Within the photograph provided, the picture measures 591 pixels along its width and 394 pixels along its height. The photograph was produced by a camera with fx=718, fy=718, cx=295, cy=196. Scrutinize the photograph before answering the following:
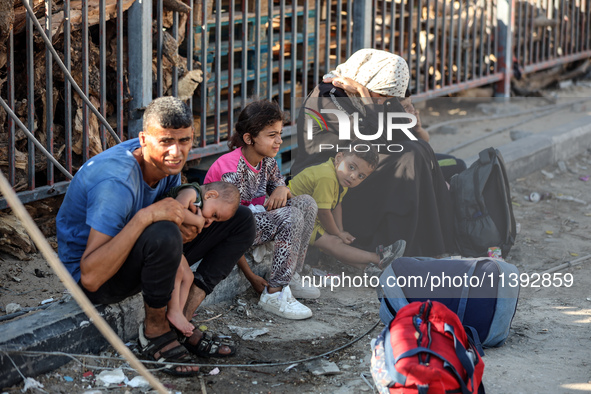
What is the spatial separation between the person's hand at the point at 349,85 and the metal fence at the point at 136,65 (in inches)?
35.9

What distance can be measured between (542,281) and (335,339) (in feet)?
4.98

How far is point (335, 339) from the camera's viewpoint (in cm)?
345

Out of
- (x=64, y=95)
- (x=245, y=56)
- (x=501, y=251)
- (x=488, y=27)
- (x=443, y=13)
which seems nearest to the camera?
(x=64, y=95)

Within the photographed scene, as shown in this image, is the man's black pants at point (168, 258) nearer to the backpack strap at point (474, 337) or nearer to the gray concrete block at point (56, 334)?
the gray concrete block at point (56, 334)

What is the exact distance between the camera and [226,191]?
3221mm

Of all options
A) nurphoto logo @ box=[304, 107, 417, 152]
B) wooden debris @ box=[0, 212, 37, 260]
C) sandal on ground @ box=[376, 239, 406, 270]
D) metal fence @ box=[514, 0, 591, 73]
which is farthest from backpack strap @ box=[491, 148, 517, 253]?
metal fence @ box=[514, 0, 591, 73]

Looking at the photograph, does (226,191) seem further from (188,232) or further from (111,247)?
(111,247)

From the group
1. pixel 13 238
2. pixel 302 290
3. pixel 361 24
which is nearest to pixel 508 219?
pixel 302 290

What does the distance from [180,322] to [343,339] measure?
83cm

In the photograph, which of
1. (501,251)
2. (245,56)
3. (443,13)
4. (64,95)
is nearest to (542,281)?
(501,251)

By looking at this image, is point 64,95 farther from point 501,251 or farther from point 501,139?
point 501,139

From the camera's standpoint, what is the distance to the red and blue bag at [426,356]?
252 centimetres

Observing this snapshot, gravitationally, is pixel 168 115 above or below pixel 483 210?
above

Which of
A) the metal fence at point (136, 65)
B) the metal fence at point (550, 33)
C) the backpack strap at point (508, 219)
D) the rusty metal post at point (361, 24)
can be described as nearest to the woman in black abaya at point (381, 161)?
the backpack strap at point (508, 219)
